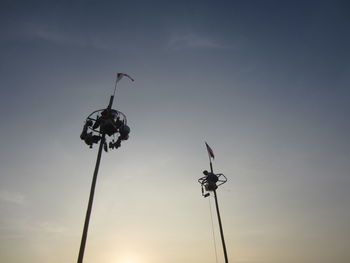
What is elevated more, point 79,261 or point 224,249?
point 224,249

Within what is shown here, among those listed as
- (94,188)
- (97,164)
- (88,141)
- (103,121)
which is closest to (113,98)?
(103,121)

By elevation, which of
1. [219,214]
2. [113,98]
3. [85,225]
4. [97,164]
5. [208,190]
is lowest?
[85,225]

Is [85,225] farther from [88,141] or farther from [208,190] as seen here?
[208,190]

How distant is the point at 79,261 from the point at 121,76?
12.4 metres

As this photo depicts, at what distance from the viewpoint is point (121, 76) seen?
18078 mm

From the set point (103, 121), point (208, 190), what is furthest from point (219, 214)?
point (103, 121)

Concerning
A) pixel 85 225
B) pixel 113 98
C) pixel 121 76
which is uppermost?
pixel 121 76

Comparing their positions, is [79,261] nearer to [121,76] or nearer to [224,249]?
[121,76]

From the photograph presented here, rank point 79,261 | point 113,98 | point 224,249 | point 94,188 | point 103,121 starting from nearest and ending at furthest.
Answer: point 79,261, point 94,188, point 103,121, point 113,98, point 224,249

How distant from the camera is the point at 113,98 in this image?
54.6ft

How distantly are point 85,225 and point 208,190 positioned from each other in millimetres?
15660

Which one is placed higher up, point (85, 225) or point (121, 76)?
point (121, 76)

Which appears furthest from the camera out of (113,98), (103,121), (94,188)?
(113,98)

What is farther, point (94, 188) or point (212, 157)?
point (212, 157)
